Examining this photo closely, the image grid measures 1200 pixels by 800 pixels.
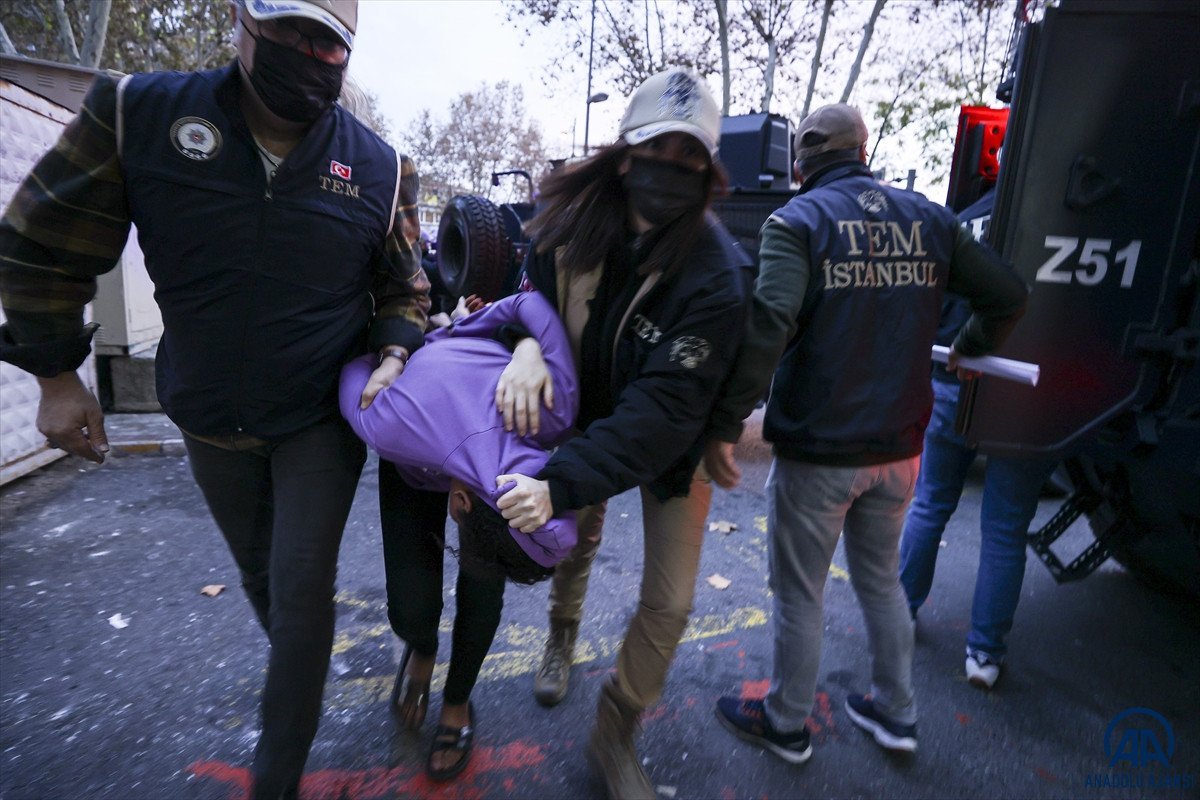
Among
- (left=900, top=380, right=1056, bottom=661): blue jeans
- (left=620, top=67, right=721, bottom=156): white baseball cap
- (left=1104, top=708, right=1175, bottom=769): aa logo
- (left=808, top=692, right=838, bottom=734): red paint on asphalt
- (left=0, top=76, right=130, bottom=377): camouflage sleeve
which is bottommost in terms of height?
(left=1104, top=708, right=1175, bottom=769): aa logo

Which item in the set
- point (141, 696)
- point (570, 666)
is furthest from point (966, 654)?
point (141, 696)

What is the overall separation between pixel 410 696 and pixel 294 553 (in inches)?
34.6

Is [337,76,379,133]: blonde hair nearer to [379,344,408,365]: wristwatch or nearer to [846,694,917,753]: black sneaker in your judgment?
[379,344,408,365]: wristwatch

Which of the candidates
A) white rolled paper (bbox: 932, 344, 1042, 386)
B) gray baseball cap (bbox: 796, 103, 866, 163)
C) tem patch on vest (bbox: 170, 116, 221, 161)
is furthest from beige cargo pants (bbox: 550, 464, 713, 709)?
tem patch on vest (bbox: 170, 116, 221, 161)

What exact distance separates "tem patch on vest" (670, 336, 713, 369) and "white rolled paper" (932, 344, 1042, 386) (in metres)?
1.22

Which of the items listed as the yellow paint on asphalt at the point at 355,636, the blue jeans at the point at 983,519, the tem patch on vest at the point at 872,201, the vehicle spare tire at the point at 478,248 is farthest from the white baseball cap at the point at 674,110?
the vehicle spare tire at the point at 478,248

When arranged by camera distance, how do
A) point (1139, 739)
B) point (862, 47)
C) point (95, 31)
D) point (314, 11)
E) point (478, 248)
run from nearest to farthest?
point (314, 11) < point (1139, 739) < point (478, 248) < point (95, 31) < point (862, 47)

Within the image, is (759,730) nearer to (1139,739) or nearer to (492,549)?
(492,549)

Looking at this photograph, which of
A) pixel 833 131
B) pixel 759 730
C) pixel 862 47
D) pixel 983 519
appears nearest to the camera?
pixel 833 131

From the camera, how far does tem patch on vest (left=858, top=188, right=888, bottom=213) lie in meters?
2.21

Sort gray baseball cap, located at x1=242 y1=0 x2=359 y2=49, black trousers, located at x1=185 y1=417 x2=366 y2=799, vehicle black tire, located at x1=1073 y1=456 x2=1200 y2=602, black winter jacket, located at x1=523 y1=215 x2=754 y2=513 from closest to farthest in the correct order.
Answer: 1. gray baseball cap, located at x1=242 y1=0 x2=359 y2=49
2. black winter jacket, located at x1=523 y1=215 x2=754 y2=513
3. black trousers, located at x1=185 y1=417 x2=366 y2=799
4. vehicle black tire, located at x1=1073 y1=456 x2=1200 y2=602

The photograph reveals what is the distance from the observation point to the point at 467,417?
170cm

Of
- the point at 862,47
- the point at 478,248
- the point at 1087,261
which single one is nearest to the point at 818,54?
the point at 862,47

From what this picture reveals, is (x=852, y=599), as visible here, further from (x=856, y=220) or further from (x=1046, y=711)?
(x=856, y=220)
